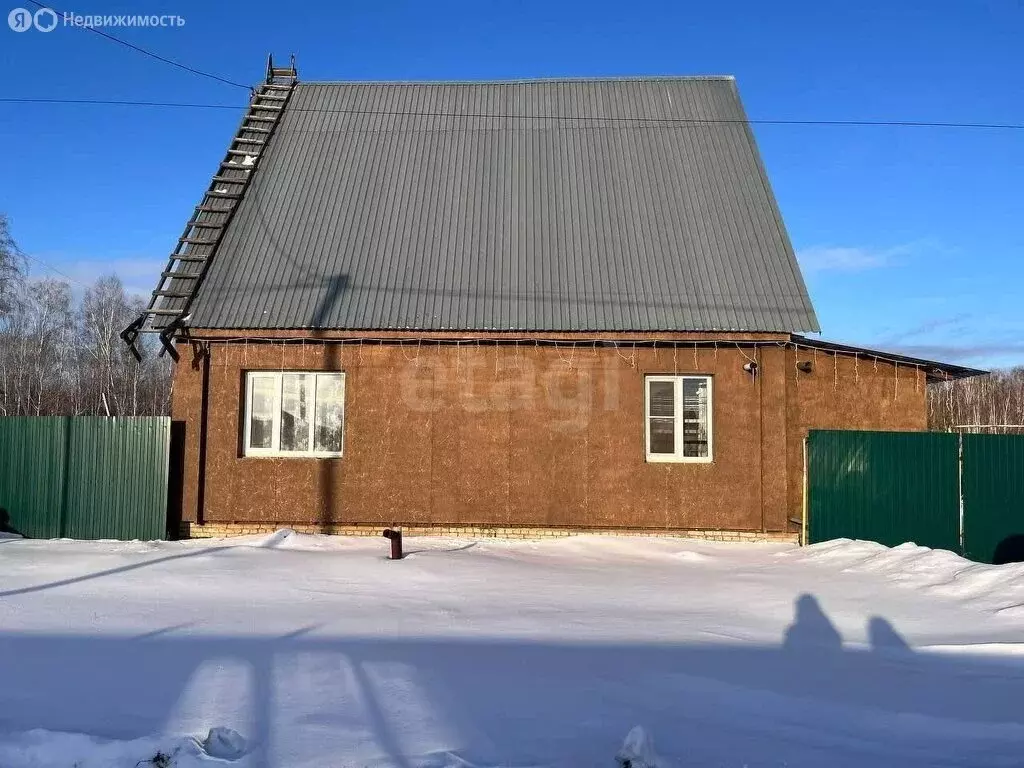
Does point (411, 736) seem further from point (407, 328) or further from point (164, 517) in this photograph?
point (164, 517)

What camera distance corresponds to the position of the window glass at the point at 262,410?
41.6 ft

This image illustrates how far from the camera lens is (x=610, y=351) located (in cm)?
1248

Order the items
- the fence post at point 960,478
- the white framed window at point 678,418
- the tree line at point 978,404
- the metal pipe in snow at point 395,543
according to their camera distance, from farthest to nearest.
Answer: the tree line at point 978,404
the white framed window at point 678,418
the fence post at point 960,478
the metal pipe in snow at point 395,543

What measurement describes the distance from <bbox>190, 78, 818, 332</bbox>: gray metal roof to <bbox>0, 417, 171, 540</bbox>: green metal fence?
2.32 metres

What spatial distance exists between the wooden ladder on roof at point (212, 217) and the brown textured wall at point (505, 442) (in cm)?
91

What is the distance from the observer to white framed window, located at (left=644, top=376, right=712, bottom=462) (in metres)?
12.4

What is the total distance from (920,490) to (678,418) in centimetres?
378

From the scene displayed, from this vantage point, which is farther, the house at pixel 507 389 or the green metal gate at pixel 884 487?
the house at pixel 507 389

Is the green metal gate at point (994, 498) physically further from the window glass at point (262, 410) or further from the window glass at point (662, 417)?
the window glass at point (262, 410)

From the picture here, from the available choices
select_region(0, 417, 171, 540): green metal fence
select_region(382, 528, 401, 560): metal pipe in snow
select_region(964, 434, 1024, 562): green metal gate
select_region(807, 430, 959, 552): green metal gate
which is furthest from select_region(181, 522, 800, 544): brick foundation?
select_region(964, 434, 1024, 562): green metal gate

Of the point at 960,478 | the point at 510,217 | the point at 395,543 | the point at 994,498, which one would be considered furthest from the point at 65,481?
the point at 994,498

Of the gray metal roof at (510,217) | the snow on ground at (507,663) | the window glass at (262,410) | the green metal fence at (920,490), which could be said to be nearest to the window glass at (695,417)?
the gray metal roof at (510,217)

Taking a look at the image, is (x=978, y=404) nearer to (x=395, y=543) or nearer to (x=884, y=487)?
(x=884, y=487)

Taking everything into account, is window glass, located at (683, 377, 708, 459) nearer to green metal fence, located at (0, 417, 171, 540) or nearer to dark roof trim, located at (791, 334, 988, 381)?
dark roof trim, located at (791, 334, 988, 381)
